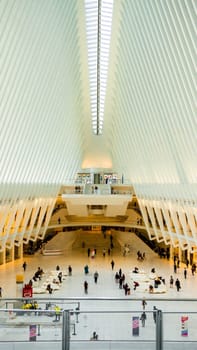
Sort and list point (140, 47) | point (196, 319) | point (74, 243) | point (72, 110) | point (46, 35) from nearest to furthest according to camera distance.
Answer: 1. point (196, 319)
2. point (46, 35)
3. point (140, 47)
4. point (72, 110)
5. point (74, 243)

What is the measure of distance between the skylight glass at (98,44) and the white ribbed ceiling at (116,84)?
403mm

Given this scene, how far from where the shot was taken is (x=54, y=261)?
1422 inches

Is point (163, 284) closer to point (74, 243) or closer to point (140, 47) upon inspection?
point (140, 47)

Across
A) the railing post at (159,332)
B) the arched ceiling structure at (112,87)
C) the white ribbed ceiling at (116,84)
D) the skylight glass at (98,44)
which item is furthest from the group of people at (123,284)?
the railing post at (159,332)

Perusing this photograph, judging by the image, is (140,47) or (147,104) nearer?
(140,47)

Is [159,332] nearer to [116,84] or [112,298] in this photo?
[112,298]

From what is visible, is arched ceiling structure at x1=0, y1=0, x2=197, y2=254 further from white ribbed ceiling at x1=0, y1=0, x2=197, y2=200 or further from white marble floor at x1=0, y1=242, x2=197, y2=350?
white marble floor at x1=0, y1=242, x2=197, y2=350

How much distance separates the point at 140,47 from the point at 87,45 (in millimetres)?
6427

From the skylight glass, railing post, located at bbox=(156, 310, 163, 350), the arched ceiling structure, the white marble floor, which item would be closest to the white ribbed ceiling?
the arched ceiling structure

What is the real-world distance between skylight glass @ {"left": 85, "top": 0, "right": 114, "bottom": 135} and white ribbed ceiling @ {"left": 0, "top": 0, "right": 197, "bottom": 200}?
15.9 inches

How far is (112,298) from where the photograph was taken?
3.74 metres

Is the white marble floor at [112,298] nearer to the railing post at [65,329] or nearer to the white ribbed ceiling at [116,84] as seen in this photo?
the railing post at [65,329]

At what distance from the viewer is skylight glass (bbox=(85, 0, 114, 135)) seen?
78.0ft

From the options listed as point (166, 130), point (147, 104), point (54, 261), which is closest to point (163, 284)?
point (166, 130)
